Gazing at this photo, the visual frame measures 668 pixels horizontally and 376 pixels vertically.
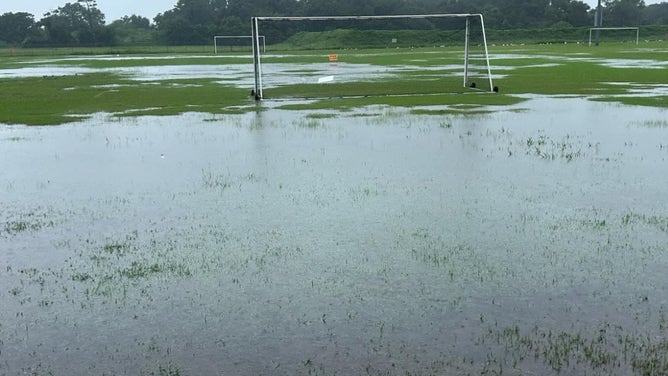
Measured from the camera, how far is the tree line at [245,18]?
12038 centimetres

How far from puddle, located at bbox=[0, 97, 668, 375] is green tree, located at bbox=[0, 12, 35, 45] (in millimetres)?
133255

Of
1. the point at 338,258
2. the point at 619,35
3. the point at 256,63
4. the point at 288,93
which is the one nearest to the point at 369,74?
the point at 288,93

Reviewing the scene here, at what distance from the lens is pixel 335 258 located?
7.21 m

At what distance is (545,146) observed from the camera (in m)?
13.7

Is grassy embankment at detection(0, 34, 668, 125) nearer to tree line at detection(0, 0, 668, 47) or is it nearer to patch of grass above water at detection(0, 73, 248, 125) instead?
patch of grass above water at detection(0, 73, 248, 125)

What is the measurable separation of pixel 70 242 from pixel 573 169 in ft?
25.8

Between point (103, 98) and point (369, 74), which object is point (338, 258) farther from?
point (369, 74)

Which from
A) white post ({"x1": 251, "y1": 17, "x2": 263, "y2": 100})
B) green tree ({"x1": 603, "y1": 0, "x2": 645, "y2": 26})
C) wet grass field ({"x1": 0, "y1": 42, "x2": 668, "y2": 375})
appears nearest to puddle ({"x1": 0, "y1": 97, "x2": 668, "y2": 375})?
wet grass field ({"x1": 0, "y1": 42, "x2": 668, "y2": 375})

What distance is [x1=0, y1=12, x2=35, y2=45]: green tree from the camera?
5212 inches

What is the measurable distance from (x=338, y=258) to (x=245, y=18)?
477 ft

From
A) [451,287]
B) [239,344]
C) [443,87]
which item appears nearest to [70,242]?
[239,344]

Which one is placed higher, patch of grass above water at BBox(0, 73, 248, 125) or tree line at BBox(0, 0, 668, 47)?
tree line at BBox(0, 0, 668, 47)

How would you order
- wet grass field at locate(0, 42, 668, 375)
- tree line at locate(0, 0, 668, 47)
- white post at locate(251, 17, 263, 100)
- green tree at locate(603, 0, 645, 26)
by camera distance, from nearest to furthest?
1. wet grass field at locate(0, 42, 668, 375)
2. white post at locate(251, 17, 263, 100)
3. tree line at locate(0, 0, 668, 47)
4. green tree at locate(603, 0, 645, 26)

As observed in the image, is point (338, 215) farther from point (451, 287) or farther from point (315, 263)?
point (451, 287)
